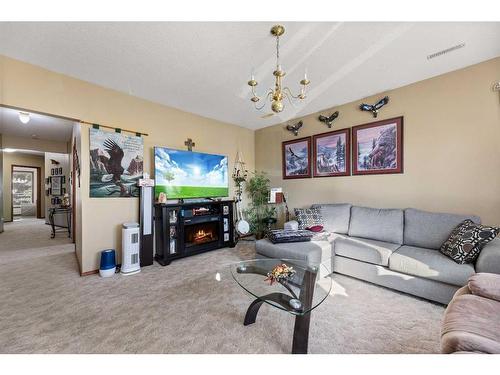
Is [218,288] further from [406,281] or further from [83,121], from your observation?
[83,121]

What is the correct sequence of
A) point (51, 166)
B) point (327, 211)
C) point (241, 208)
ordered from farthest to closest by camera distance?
point (51, 166) < point (241, 208) < point (327, 211)

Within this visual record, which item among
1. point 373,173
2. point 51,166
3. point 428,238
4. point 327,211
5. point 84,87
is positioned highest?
point 84,87

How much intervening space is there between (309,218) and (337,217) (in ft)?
1.36

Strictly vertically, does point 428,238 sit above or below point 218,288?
above

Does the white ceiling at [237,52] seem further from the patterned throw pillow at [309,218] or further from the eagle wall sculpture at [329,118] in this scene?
the patterned throw pillow at [309,218]

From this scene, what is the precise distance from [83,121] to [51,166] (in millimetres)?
5866

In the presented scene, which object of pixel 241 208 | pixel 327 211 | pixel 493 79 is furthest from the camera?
pixel 241 208

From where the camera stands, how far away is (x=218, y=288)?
224 centimetres

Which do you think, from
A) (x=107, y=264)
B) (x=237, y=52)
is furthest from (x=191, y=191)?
(x=237, y=52)

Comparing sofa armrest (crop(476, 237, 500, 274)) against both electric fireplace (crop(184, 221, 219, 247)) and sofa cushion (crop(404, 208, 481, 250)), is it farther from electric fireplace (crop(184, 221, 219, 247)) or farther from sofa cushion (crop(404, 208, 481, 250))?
electric fireplace (crop(184, 221, 219, 247))

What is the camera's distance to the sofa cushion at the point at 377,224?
2.57 meters

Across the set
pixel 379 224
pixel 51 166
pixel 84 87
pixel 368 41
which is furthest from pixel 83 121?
pixel 51 166

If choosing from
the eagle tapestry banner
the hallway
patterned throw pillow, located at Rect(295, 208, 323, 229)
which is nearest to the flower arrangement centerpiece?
patterned throw pillow, located at Rect(295, 208, 323, 229)

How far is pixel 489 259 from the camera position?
1.67m
